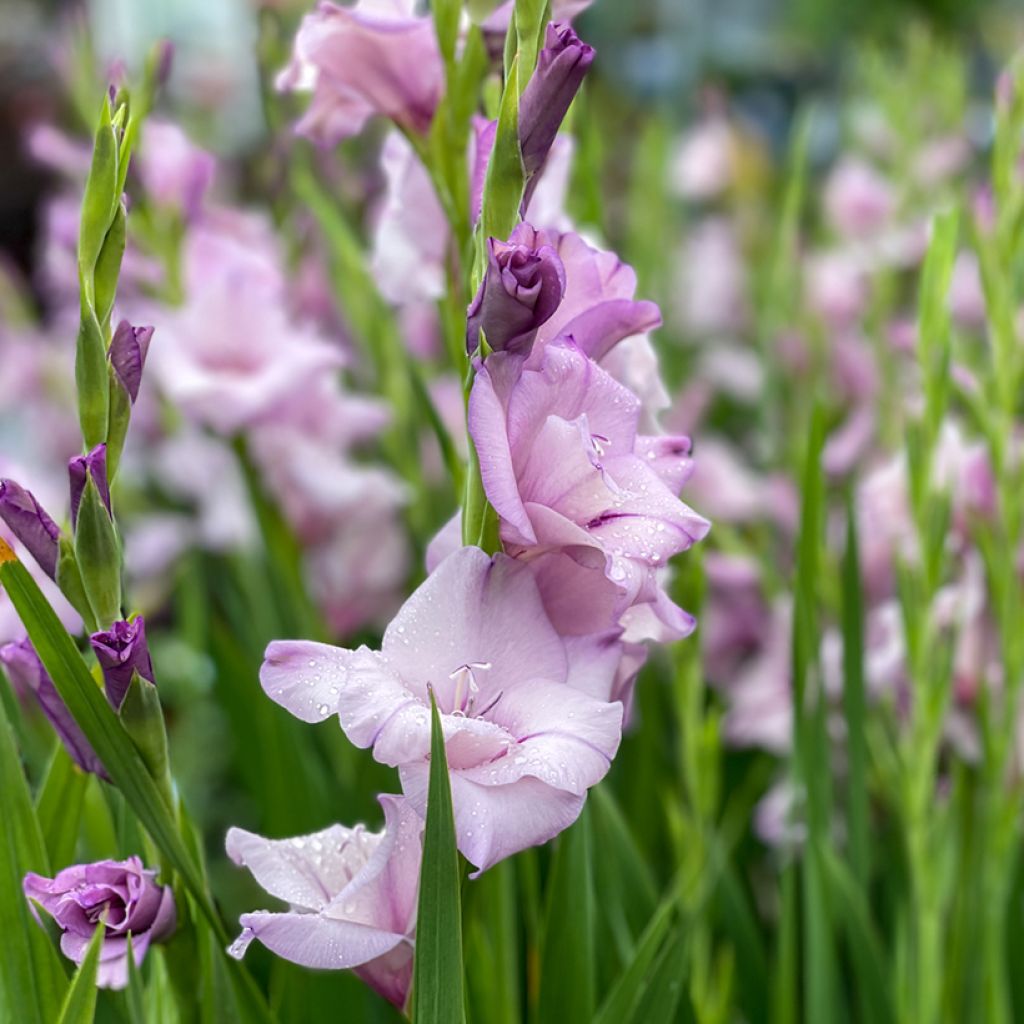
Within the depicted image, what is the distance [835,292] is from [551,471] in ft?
3.44

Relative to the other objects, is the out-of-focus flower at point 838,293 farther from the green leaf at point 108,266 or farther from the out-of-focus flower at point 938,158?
the green leaf at point 108,266

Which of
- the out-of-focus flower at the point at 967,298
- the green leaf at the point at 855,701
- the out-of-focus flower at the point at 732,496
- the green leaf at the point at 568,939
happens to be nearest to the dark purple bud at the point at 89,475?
the green leaf at the point at 568,939

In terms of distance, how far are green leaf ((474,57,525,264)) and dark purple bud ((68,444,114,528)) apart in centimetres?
11

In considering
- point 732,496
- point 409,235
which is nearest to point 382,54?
point 409,235

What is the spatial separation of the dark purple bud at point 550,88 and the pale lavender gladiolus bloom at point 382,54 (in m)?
0.16

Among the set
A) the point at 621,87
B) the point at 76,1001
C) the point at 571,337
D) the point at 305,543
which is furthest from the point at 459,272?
the point at 621,87

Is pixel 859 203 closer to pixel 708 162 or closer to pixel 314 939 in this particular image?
pixel 708 162

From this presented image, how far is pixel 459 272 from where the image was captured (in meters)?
0.48

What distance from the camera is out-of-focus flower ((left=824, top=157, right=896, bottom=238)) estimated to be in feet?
4.55

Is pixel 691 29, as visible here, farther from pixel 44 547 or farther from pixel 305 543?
pixel 44 547

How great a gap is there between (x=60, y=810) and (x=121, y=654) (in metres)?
0.15

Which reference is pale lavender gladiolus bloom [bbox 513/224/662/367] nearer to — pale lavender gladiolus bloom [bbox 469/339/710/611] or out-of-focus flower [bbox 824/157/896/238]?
pale lavender gladiolus bloom [bbox 469/339/710/611]

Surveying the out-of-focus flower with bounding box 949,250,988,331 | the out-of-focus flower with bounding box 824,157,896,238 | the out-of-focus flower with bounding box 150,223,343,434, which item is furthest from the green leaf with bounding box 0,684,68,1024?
the out-of-focus flower with bounding box 824,157,896,238

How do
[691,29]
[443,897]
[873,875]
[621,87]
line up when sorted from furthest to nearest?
[621,87]
[691,29]
[873,875]
[443,897]
